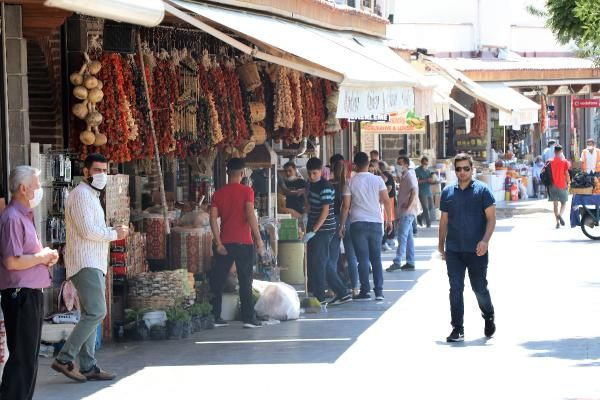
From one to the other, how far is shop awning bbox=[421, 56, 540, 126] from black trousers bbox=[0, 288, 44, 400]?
1935cm

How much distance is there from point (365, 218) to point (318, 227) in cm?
78

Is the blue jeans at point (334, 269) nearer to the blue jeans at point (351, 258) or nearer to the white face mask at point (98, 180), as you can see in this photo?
the blue jeans at point (351, 258)

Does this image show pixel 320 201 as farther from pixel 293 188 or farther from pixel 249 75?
pixel 293 188

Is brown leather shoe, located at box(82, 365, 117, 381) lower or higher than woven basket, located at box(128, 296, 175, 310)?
lower

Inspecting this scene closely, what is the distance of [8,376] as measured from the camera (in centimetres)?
948

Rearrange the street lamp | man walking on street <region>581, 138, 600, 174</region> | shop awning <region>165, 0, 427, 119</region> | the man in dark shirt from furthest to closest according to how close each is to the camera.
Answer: man walking on street <region>581, 138, 600, 174</region>, the man in dark shirt, shop awning <region>165, 0, 427, 119</region>, the street lamp

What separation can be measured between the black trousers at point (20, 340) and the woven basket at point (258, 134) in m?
8.24

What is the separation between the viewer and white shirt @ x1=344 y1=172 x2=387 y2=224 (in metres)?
17.1

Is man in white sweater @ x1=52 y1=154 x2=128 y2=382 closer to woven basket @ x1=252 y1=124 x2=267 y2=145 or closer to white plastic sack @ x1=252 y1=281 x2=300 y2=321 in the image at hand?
white plastic sack @ x1=252 y1=281 x2=300 y2=321

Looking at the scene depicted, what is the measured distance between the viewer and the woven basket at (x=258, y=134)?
1755 cm

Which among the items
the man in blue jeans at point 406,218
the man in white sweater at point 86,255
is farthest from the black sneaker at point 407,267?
the man in white sweater at point 86,255

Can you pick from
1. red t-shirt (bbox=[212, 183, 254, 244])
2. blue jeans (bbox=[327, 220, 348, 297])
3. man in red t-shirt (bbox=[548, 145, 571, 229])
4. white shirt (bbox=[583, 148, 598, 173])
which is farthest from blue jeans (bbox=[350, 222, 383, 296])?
white shirt (bbox=[583, 148, 598, 173])

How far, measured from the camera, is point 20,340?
941 cm

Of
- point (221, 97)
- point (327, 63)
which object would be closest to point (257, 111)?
point (221, 97)
